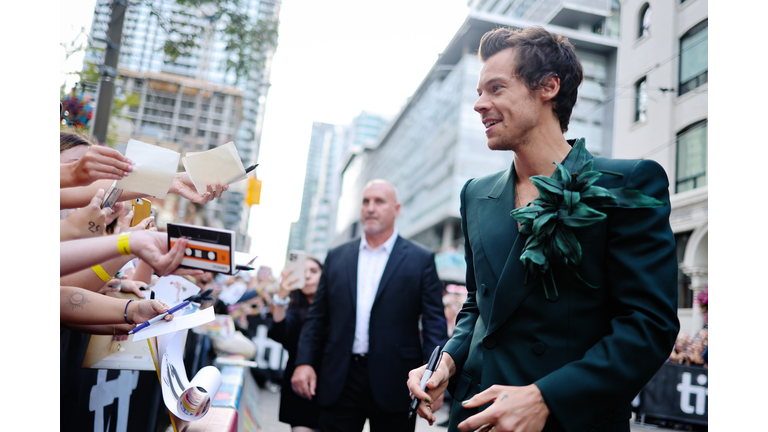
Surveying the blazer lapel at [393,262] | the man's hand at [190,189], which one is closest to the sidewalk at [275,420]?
the blazer lapel at [393,262]

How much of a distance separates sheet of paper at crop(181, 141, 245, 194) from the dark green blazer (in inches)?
33.2

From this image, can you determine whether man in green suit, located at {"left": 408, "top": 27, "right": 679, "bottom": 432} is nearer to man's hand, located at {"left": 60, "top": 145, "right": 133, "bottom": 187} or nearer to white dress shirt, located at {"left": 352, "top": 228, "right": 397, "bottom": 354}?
man's hand, located at {"left": 60, "top": 145, "right": 133, "bottom": 187}

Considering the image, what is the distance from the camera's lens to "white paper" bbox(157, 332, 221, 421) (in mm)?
1910

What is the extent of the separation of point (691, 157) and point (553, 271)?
2863mm

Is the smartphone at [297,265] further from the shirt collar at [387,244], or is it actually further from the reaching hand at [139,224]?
the reaching hand at [139,224]

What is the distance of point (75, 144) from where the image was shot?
2.18 meters

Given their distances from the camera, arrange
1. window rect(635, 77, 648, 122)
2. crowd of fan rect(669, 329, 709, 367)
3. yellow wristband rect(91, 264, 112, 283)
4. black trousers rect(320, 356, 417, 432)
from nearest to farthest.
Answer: yellow wristband rect(91, 264, 112, 283), black trousers rect(320, 356, 417, 432), window rect(635, 77, 648, 122), crowd of fan rect(669, 329, 709, 367)

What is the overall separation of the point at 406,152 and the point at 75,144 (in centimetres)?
6910

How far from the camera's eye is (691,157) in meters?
3.67

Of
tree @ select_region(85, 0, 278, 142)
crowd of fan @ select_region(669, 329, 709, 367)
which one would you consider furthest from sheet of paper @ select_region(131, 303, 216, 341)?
crowd of fan @ select_region(669, 329, 709, 367)

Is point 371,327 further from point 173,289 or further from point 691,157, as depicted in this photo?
point 691,157
